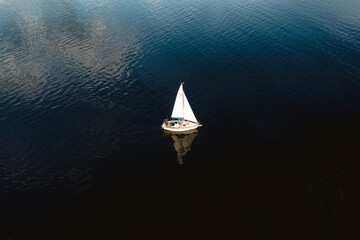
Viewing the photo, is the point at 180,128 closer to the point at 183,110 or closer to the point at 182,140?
the point at 182,140

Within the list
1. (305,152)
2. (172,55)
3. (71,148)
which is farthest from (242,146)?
(172,55)

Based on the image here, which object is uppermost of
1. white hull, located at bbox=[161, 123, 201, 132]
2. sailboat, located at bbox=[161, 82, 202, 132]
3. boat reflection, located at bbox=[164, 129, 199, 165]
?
sailboat, located at bbox=[161, 82, 202, 132]

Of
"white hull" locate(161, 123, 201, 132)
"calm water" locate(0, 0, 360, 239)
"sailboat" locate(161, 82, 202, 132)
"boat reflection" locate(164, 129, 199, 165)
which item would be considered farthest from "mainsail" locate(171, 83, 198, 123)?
"calm water" locate(0, 0, 360, 239)

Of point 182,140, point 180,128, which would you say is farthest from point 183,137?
point 180,128

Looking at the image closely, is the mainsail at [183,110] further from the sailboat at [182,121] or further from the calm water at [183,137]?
the calm water at [183,137]

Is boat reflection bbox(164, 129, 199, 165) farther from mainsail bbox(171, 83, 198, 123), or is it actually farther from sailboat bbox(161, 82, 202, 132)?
mainsail bbox(171, 83, 198, 123)

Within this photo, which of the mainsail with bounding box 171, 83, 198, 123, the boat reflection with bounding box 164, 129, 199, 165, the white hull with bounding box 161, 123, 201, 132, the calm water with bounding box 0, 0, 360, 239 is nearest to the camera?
the calm water with bounding box 0, 0, 360, 239
